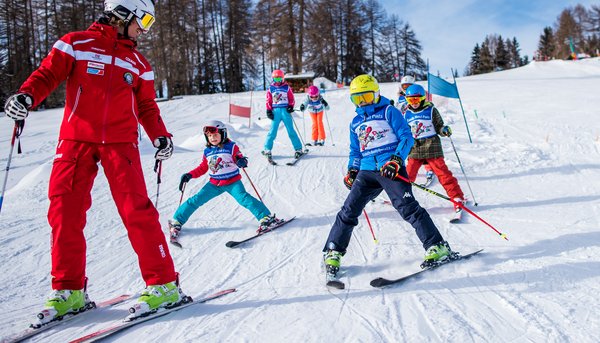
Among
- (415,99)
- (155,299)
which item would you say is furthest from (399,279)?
(415,99)

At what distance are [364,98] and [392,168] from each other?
833 mm

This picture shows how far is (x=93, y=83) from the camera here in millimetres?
2643

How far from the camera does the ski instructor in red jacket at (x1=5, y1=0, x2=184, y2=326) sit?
2562 mm

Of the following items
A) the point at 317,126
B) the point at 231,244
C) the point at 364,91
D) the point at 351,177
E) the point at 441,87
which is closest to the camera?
the point at 364,91

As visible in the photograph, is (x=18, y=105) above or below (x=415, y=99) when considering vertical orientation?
below

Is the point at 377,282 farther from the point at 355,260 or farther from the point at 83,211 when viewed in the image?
the point at 83,211

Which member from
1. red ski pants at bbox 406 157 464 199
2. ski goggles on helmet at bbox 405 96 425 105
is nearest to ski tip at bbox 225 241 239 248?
red ski pants at bbox 406 157 464 199

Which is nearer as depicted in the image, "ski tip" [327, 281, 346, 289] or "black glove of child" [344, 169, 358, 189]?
"ski tip" [327, 281, 346, 289]

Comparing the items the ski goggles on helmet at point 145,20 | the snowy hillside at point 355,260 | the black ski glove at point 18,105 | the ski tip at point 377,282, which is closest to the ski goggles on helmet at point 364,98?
the snowy hillside at point 355,260

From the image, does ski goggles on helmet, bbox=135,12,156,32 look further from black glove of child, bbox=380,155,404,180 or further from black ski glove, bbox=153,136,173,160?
black glove of child, bbox=380,155,404,180

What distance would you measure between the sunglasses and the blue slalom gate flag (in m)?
6.89

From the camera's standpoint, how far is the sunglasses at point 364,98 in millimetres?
3629

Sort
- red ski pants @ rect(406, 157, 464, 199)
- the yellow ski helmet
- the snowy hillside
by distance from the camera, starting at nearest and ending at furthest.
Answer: the snowy hillside → the yellow ski helmet → red ski pants @ rect(406, 157, 464, 199)

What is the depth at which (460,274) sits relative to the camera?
3.18 metres
